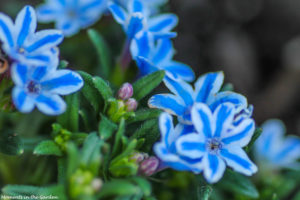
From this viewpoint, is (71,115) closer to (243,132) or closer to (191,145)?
(191,145)

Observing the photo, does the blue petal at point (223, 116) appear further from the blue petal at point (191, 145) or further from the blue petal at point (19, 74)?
the blue petal at point (19, 74)

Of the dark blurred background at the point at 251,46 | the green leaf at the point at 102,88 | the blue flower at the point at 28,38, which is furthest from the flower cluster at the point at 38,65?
the dark blurred background at the point at 251,46

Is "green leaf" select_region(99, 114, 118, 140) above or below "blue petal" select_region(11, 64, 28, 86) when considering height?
below

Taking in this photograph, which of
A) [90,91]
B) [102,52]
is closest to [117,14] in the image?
[102,52]

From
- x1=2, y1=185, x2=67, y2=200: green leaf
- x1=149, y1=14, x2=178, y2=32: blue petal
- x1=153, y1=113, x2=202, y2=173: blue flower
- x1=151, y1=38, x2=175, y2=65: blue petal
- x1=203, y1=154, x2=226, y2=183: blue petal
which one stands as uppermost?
x1=149, y1=14, x2=178, y2=32: blue petal

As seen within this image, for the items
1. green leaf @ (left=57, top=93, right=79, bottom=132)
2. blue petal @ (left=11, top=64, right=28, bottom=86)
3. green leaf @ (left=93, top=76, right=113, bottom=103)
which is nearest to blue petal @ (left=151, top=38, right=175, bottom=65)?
green leaf @ (left=93, top=76, right=113, bottom=103)

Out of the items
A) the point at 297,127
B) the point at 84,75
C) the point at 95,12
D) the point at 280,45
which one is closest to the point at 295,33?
the point at 280,45

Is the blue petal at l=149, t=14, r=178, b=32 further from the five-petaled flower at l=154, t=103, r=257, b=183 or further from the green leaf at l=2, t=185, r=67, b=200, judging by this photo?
the green leaf at l=2, t=185, r=67, b=200
